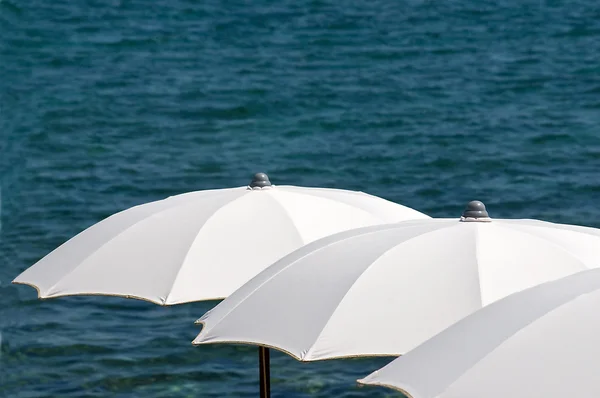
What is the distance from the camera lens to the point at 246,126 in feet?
68.1

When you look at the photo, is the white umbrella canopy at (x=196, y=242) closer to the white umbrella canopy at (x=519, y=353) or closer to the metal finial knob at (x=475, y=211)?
the metal finial knob at (x=475, y=211)

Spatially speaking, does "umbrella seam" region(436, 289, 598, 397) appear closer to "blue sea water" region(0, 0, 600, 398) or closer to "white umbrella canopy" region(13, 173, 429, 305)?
"white umbrella canopy" region(13, 173, 429, 305)

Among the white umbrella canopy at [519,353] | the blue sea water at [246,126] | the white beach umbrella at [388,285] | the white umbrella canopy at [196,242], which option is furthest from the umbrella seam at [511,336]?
the blue sea water at [246,126]

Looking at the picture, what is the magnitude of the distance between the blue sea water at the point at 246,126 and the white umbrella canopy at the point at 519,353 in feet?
22.9

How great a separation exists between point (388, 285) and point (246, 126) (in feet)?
52.5

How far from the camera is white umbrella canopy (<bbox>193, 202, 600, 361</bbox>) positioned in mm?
4695

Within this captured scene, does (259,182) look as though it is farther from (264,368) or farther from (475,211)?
(475,211)

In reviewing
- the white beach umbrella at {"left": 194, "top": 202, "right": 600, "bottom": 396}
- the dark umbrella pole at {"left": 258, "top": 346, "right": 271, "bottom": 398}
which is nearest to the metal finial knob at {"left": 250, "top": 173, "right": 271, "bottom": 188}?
the dark umbrella pole at {"left": 258, "top": 346, "right": 271, "bottom": 398}

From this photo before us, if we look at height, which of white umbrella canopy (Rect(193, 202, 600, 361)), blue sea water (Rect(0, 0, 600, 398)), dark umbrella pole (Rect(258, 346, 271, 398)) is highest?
blue sea water (Rect(0, 0, 600, 398))

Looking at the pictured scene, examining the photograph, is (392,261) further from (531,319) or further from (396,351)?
(531,319)

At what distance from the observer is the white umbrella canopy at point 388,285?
470cm

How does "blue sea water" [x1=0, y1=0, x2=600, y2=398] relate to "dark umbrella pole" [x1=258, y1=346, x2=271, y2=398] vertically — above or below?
above

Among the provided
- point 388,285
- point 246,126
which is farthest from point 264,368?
point 246,126

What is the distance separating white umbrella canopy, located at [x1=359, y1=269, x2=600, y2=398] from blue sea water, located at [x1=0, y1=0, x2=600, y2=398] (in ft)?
22.9
